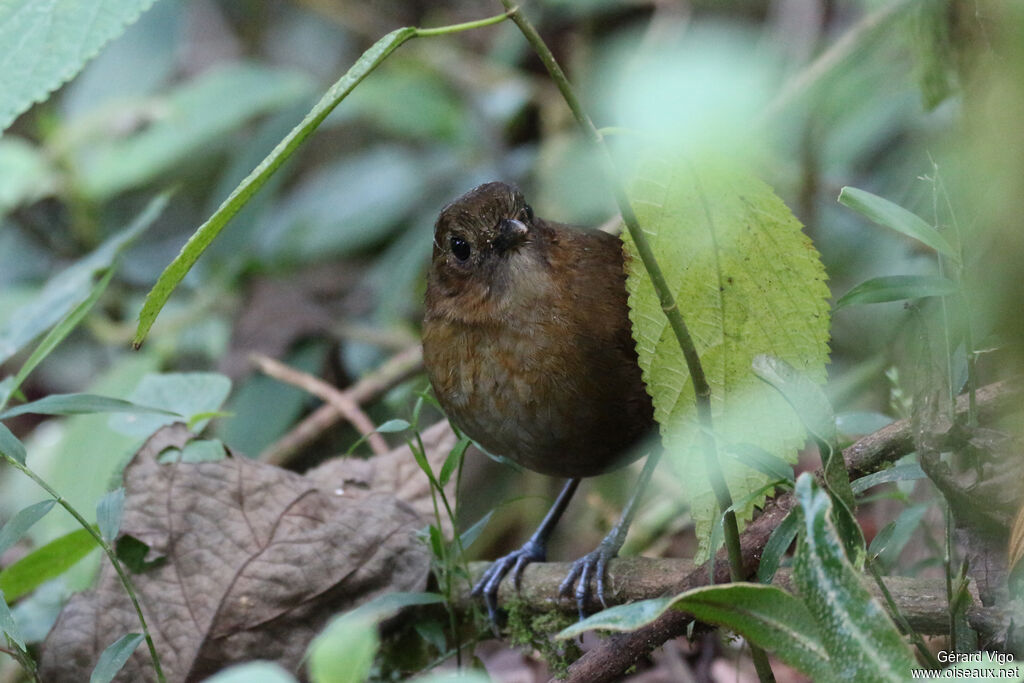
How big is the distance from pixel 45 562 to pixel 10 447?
574mm

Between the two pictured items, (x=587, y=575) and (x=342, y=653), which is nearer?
(x=342, y=653)

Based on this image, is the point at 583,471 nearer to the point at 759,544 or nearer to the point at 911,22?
the point at 759,544

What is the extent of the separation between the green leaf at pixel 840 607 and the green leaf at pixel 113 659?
1.20m

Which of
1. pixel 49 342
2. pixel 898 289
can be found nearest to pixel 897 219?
pixel 898 289

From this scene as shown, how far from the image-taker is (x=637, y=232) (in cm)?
166

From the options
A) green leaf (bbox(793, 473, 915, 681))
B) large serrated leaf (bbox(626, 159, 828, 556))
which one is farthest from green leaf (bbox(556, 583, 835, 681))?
large serrated leaf (bbox(626, 159, 828, 556))

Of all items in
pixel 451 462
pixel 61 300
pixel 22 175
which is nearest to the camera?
pixel 451 462

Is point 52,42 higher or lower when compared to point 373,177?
higher

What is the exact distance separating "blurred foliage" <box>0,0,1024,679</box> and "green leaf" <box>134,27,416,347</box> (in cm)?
110

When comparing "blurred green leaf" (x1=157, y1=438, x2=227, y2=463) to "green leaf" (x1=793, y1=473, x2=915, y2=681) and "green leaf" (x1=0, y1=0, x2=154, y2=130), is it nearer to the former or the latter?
"green leaf" (x1=0, y1=0, x2=154, y2=130)

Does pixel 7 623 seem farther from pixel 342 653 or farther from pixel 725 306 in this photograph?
pixel 725 306

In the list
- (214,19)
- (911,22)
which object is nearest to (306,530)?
(911,22)

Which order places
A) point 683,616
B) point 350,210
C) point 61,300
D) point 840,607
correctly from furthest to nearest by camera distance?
point 350,210 → point 61,300 → point 683,616 → point 840,607

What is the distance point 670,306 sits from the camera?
5.56 ft
